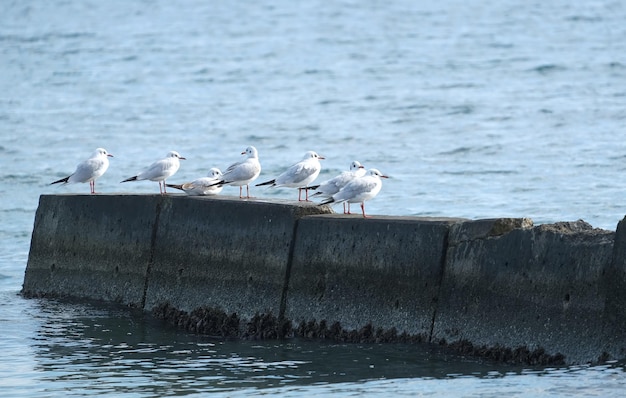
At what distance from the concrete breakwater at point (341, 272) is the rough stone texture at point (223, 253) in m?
0.01

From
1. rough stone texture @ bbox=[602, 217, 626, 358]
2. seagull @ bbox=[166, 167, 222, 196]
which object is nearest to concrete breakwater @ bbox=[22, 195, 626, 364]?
rough stone texture @ bbox=[602, 217, 626, 358]

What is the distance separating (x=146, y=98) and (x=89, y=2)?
3525 centimetres

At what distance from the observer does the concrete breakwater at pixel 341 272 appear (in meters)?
9.22

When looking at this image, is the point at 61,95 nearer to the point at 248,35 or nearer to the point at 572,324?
the point at 248,35

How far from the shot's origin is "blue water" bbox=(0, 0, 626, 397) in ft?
32.7

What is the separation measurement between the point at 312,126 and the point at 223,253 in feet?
65.9

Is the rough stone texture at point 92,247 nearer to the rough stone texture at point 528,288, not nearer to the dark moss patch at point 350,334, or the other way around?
the dark moss patch at point 350,334

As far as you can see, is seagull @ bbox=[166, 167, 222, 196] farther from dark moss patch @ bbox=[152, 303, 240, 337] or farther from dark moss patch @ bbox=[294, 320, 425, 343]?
dark moss patch @ bbox=[294, 320, 425, 343]

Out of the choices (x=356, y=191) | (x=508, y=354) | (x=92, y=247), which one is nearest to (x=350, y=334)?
(x=356, y=191)

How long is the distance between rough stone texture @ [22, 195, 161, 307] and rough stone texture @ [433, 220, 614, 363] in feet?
12.3

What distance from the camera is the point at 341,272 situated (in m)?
10.7

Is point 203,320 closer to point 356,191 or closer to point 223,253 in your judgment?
point 223,253

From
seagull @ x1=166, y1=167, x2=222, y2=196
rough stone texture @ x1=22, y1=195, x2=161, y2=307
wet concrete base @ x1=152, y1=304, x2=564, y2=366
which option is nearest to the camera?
wet concrete base @ x1=152, y1=304, x2=564, y2=366

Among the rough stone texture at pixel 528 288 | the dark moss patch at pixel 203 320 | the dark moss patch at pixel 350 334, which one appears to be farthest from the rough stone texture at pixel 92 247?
the rough stone texture at pixel 528 288
